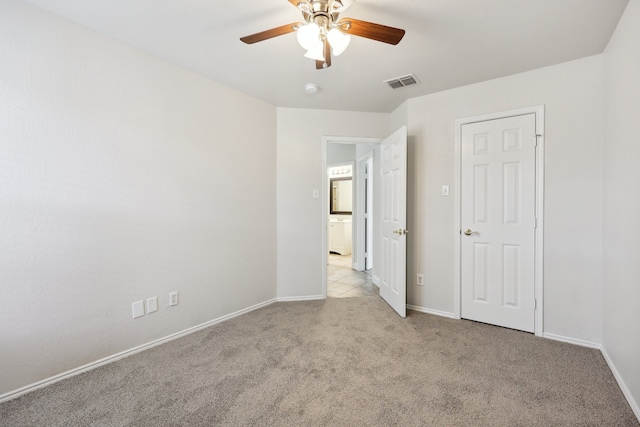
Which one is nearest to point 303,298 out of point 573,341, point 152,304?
point 152,304

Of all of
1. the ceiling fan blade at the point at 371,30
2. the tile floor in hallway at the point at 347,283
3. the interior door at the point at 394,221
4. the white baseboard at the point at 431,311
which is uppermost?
the ceiling fan blade at the point at 371,30

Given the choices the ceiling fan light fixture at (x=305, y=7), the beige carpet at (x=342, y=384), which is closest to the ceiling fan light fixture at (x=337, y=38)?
the ceiling fan light fixture at (x=305, y=7)

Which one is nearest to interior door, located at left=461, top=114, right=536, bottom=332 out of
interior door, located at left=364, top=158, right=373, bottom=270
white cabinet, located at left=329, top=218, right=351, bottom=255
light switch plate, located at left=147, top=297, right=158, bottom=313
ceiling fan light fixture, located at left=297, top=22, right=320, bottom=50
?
ceiling fan light fixture, located at left=297, top=22, right=320, bottom=50

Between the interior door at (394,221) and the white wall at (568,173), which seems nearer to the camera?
the white wall at (568,173)

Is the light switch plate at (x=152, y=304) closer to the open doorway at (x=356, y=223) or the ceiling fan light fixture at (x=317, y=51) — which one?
the open doorway at (x=356, y=223)

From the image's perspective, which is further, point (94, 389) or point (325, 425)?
point (94, 389)

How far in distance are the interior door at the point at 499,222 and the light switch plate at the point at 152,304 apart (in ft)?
9.44

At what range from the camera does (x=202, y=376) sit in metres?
1.88

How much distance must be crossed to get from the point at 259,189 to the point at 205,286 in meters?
1.20

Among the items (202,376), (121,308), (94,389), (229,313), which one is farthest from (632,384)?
(121,308)

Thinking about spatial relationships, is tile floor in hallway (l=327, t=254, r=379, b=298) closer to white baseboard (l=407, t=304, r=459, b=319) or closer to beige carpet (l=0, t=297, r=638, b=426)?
white baseboard (l=407, t=304, r=459, b=319)

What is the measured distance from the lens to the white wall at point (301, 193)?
136 inches

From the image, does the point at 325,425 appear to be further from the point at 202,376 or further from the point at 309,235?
the point at 309,235

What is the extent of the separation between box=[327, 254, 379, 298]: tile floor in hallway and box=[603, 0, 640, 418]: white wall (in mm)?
2314
